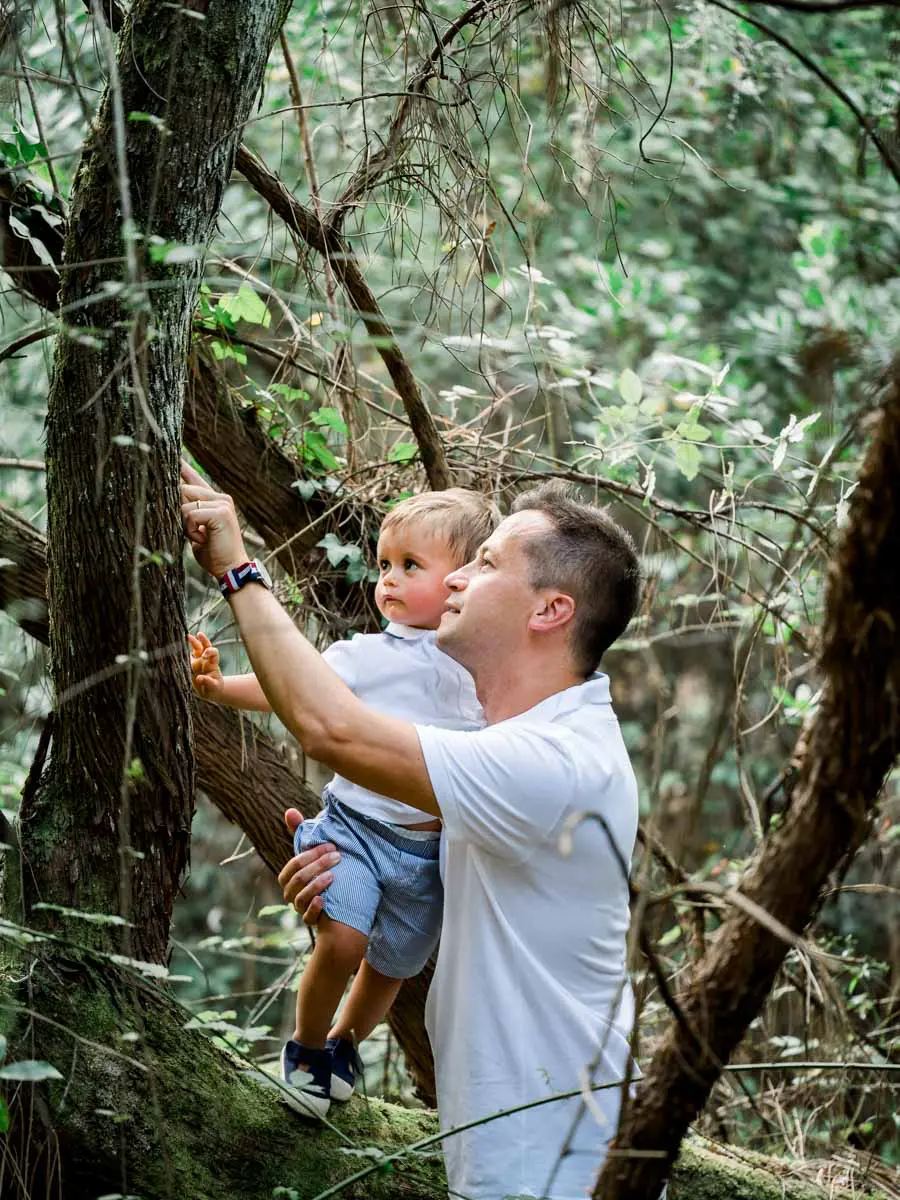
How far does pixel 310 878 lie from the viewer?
7.49ft

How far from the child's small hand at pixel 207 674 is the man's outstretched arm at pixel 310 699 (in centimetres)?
44

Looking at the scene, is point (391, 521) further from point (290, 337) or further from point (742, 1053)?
point (742, 1053)

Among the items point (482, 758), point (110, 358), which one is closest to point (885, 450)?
point (482, 758)

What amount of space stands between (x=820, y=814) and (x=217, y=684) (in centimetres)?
138

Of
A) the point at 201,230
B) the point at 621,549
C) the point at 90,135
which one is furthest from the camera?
the point at 621,549

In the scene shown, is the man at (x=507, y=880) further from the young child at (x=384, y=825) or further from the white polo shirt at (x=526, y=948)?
the young child at (x=384, y=825)

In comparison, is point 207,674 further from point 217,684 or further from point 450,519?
point 450,519

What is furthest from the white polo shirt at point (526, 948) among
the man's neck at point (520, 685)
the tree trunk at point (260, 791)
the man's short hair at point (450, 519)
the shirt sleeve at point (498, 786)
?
the tree trunk at point (260, 791)

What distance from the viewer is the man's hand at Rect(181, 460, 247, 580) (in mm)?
2023

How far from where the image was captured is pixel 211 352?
2848 millimetres

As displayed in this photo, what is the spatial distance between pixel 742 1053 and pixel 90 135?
3125 mm

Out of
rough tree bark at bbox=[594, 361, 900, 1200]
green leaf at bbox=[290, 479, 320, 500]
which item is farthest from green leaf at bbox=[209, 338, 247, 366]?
rough tree bark at bbox=[594, 361, 900, 1200]

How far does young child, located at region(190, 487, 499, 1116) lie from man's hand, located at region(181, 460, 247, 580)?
0.45 metres

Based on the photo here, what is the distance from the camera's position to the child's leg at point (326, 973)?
7.38ft
